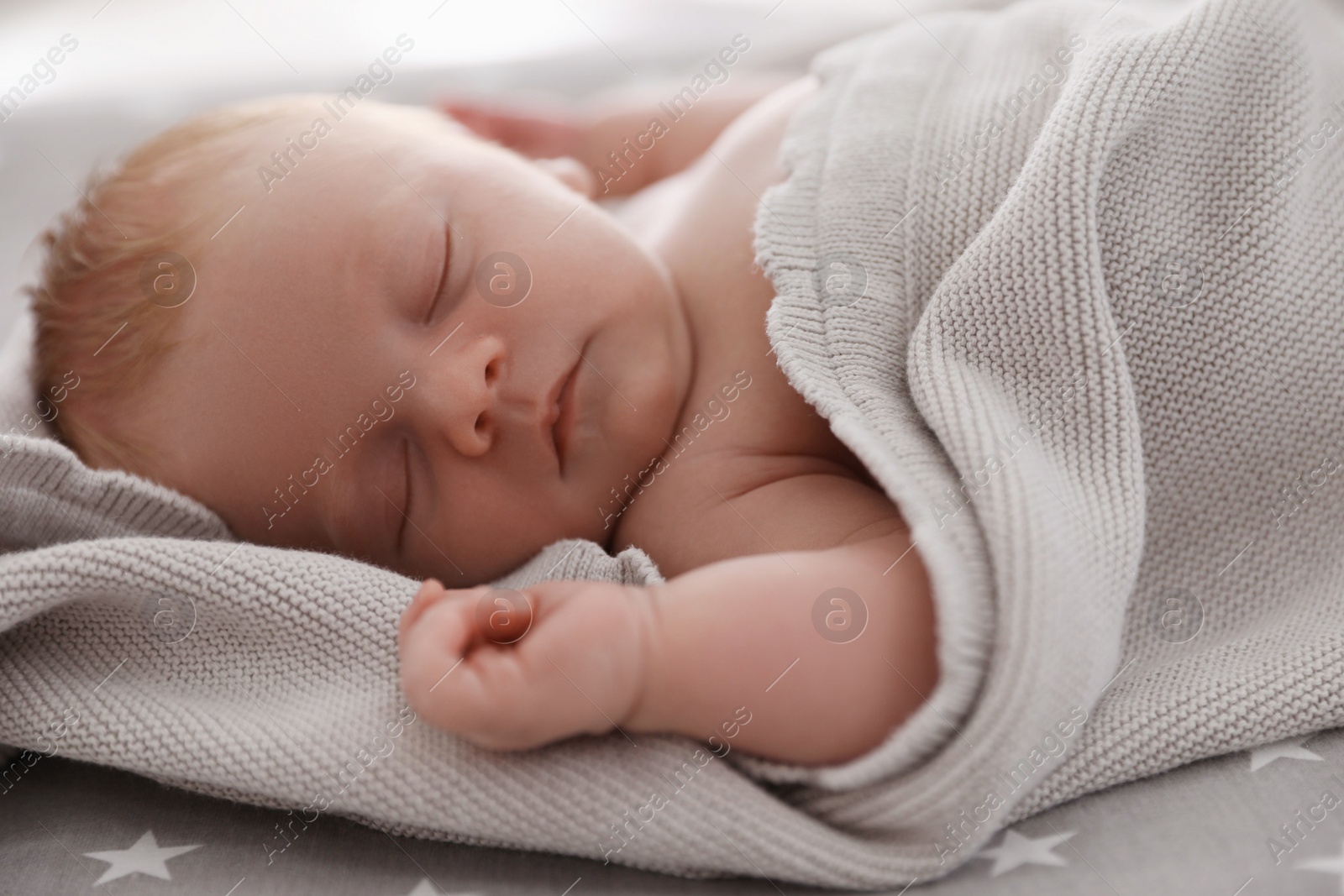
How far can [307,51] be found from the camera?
6.72ft

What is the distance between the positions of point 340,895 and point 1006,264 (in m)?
0.75

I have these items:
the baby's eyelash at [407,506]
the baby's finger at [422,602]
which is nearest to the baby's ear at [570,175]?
the baby's eyelash at [407,506]

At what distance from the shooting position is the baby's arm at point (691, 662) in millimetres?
727

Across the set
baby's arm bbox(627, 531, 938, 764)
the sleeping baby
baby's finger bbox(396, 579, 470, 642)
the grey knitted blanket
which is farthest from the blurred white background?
baby's arm bbox(627, 531, 938, 764)

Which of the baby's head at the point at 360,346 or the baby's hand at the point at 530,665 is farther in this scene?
the baby's head at the point at 360,346

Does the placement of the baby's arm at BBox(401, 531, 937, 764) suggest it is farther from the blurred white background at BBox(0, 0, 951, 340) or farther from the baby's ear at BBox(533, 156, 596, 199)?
the blurred white background at BBox(0, 0, 951, 340)

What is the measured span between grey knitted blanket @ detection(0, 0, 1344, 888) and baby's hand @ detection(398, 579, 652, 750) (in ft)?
0.20

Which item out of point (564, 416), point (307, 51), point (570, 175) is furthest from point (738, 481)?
point (307, 51)

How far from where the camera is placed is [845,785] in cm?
74

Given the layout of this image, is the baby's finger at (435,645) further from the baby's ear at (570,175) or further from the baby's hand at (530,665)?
the baby's ear at (570,175)

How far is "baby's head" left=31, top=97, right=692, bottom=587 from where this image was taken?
0.98 m

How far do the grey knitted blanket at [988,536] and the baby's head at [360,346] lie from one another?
0.23 feet

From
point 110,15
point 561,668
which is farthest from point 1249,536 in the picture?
point 110,15

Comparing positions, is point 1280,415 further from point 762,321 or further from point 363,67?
point 363,67
